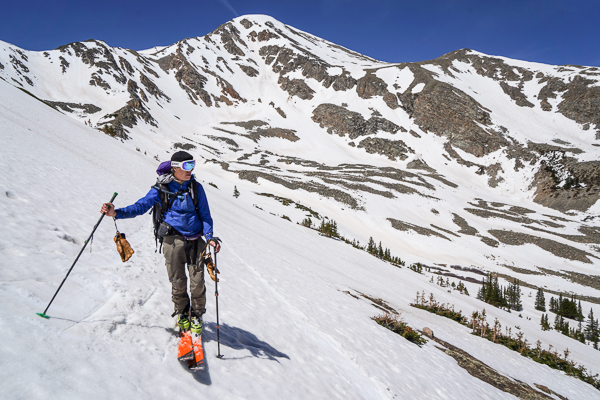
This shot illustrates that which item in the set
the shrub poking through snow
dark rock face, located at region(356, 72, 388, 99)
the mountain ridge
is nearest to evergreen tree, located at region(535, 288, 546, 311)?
the mountain ridge

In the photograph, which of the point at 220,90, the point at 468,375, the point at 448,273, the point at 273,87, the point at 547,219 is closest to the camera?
the point at 468,375

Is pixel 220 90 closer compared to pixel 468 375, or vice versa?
pixel 468 375

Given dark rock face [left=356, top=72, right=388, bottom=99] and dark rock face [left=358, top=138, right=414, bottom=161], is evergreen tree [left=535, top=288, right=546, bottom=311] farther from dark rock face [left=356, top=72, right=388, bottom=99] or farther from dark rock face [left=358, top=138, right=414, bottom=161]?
dark rock face [left=356, top=72, right=388, bottom=99]

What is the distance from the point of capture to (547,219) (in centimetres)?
5622

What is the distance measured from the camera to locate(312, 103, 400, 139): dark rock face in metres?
112

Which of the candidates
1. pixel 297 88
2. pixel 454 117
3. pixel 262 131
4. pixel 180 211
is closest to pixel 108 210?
pixel 180 211

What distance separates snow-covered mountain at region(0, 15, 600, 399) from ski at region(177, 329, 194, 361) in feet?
0.59

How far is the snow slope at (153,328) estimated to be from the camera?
9.36 ft

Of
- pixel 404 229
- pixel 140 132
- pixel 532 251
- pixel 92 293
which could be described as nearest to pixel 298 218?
pixel 404 229

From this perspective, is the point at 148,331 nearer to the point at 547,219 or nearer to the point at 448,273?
the point at 448,273

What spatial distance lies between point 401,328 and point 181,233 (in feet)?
27.4

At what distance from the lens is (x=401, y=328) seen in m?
9.38

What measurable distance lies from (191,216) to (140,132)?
88.0 m

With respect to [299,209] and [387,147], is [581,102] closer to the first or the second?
[387,147]
